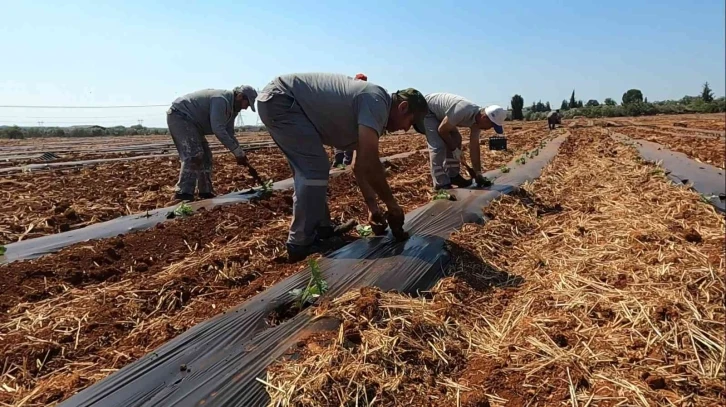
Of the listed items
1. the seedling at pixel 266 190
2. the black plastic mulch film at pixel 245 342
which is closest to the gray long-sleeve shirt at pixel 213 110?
the seedling at pixel 266 190

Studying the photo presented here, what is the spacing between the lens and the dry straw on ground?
243 centimetres

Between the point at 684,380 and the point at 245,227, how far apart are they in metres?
4.44

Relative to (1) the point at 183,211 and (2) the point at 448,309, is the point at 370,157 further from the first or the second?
(1) the point at 183,211

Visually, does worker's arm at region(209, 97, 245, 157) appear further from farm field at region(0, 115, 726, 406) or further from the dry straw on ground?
the dry straw on ground

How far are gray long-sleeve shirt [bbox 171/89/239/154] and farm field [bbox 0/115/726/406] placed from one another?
1103 millimetres

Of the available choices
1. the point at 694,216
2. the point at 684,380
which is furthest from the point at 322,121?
the point at 694,216

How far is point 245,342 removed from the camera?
2.69 m

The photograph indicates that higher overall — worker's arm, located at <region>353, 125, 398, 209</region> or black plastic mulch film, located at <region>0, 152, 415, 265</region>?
worker's arm, located at <region>353, 125, 398, 209</region>

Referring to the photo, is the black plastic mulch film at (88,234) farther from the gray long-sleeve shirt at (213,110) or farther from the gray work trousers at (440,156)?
the gray work trousers at (440,156)

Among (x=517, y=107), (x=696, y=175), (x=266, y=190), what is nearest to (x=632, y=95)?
(x=517, y=107)

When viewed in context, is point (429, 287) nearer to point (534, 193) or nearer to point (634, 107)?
point (534, 193)

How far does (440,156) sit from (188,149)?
3.77 m

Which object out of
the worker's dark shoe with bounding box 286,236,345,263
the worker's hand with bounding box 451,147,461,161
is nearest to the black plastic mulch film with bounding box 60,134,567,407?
the worker's dark shoe with bounding box 286,236,345,263

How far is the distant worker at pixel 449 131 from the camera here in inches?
267
